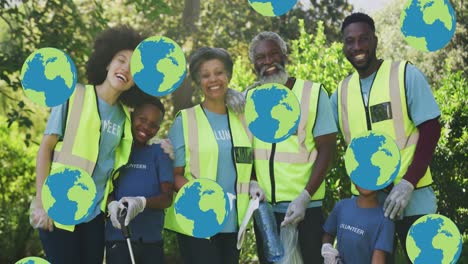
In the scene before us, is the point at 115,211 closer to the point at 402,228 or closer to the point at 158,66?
the point at 158,66

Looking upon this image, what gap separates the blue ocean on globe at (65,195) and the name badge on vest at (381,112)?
1.46m

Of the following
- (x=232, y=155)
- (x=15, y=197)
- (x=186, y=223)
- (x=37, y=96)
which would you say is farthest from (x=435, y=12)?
(x=15, y=197)

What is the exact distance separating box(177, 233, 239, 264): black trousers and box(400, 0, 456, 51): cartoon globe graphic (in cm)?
136

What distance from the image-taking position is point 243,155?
3.78 metres

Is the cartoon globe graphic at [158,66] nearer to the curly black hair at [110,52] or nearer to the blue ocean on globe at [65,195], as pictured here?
the curly black hair at [110,52]

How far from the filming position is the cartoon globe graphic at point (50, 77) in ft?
11.2

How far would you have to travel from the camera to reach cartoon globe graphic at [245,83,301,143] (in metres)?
3.62

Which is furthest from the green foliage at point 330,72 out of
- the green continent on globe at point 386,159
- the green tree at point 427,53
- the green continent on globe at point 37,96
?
the green tree at point 427,53

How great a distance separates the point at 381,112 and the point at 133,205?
1320mm

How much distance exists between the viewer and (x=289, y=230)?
373cm

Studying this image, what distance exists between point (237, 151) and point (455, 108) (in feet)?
10.4

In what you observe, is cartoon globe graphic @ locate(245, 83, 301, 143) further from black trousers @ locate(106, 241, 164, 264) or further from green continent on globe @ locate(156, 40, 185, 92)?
black trousers @ locate(106, 241, 164, 264)

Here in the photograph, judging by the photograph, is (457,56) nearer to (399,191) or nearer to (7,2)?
(7,2)

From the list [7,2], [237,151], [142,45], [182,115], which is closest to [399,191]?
[237,151]
